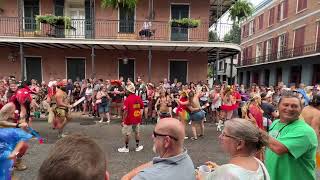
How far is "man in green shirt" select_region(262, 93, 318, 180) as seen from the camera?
8.46ft

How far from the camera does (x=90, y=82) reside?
44.3ft

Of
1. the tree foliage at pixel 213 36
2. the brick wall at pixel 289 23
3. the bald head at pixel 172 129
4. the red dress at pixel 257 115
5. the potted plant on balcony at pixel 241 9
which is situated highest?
the brick wall at pixel 289 23

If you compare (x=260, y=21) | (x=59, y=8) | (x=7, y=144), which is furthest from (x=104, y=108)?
(x=260, y=21)

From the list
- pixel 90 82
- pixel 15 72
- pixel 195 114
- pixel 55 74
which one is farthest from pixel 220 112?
pixel 15 72

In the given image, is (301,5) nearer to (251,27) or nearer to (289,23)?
(289,23)

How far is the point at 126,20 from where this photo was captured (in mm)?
16875

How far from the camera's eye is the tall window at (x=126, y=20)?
55.8ft

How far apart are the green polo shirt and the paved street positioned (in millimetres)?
3602

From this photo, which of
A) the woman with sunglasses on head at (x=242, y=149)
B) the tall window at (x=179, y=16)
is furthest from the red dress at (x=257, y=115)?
the tall window at (x=179, y=16)

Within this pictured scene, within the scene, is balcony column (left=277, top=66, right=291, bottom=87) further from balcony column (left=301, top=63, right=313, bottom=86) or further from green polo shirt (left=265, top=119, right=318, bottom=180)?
green polo shirt (left=265, top=119, right=318, bottom=180)

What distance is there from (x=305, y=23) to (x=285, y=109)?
928 inches

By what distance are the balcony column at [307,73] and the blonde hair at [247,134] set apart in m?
22.5

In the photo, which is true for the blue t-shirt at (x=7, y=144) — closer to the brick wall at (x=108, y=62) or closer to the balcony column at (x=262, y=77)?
the brick wall at (x=108, y=62)

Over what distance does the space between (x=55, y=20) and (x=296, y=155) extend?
48.7 ft
